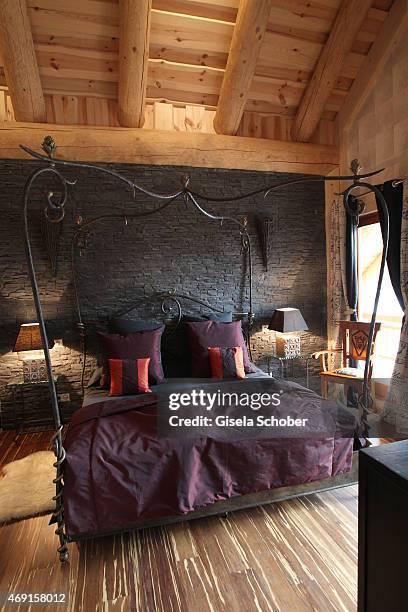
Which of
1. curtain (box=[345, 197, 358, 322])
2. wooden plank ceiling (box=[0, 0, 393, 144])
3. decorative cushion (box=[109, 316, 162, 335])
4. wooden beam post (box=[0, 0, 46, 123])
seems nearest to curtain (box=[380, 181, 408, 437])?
curtain (box=[345, 197, 358, 322])

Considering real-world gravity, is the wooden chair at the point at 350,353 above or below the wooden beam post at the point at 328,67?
below

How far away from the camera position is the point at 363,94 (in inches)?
147

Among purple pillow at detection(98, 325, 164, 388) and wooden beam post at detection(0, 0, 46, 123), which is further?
purple pillow at detection(98, 325, 164, 388)

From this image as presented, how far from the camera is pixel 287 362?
432 cm

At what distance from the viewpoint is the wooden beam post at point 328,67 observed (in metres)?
3.07

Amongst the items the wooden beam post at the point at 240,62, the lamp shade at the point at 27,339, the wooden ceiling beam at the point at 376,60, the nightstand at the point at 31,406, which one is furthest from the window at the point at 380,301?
the nightstand at the point at 31,406

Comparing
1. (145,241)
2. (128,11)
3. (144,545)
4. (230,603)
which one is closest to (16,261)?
(145,241)

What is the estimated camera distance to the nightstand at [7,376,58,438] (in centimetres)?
355

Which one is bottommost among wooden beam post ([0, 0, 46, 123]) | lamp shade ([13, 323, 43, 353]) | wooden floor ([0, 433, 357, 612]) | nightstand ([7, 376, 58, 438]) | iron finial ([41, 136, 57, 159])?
wooden floor ([0, 433, 357, 612])

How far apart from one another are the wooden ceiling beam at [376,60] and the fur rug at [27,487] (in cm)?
469

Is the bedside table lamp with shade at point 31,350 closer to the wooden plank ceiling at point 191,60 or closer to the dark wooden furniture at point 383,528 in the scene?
the wooden plank ceiling at point 191,60

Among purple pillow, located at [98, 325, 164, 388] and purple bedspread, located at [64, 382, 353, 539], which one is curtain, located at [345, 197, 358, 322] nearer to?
purple bedspread, located at [64, 382, 353, 539]

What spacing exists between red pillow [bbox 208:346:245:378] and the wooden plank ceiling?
2508 millimetres

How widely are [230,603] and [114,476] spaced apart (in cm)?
80
